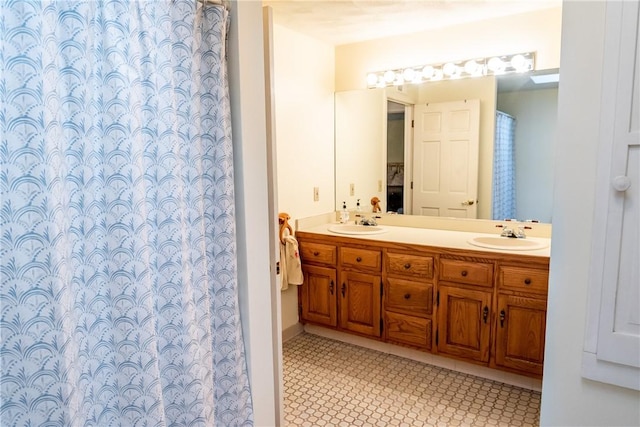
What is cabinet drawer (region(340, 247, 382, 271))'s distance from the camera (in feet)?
9.72

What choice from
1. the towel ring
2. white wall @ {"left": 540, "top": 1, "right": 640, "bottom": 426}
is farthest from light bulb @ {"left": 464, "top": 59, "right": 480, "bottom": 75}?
white wall @ {"left": 540, "top": 1, "right": 640, "bottom": 426}

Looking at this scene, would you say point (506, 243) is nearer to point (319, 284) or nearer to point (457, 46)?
point (319, 284)

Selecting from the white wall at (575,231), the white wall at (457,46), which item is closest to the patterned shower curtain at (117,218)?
the white wall at (575,231)

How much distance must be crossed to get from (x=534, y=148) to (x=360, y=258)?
1446 millimetres

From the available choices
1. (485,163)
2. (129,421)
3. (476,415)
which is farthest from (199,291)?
(485,163)

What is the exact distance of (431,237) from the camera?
297 cm

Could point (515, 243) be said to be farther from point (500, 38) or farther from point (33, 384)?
point (33, 384)

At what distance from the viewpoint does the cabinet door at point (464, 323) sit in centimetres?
259

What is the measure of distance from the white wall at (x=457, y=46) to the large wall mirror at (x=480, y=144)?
155 millimetres

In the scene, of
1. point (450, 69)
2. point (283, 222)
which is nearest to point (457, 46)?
point (450, 69)

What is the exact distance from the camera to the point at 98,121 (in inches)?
48.6

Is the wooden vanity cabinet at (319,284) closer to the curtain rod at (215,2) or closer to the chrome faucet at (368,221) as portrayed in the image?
the chrome faucet at (368,221)

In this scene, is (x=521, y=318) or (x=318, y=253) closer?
(x=521, y=318)

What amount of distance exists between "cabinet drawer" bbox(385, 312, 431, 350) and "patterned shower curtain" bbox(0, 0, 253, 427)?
1475 mm
